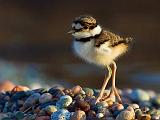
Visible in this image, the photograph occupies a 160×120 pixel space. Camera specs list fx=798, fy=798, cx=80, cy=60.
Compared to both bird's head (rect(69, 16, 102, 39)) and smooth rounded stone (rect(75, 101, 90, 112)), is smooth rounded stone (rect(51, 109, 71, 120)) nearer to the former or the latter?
smooth rounded stone (rect(75, 101, 90, 112))

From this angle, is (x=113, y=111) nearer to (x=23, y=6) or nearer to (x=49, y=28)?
(x=49, y=28)

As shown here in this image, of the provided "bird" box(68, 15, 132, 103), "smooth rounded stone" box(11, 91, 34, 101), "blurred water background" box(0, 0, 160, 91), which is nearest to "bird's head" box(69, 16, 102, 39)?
"bird" box(68, 15, 132, 103)

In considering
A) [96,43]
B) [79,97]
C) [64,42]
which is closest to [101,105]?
[79,97]

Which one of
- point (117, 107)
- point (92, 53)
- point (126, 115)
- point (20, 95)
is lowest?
point (126, 115)

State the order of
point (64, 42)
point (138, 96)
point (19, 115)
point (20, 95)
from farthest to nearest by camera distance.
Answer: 1. point (64, 42)
2. point (138, 96)
3. point (20, 95)
4. point (19, 115)

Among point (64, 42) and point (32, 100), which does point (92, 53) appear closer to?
point (32, 100)

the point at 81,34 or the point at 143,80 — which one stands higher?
the point at 143,80

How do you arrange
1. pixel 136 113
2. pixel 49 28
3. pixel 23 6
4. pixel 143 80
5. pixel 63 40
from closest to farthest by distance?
1. pixel 136 113
2. pixel 143 80
3. pixel 63 40
4. pixel 49 28
5. pixel 23 6

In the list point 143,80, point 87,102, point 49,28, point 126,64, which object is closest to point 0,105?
point 87,102
